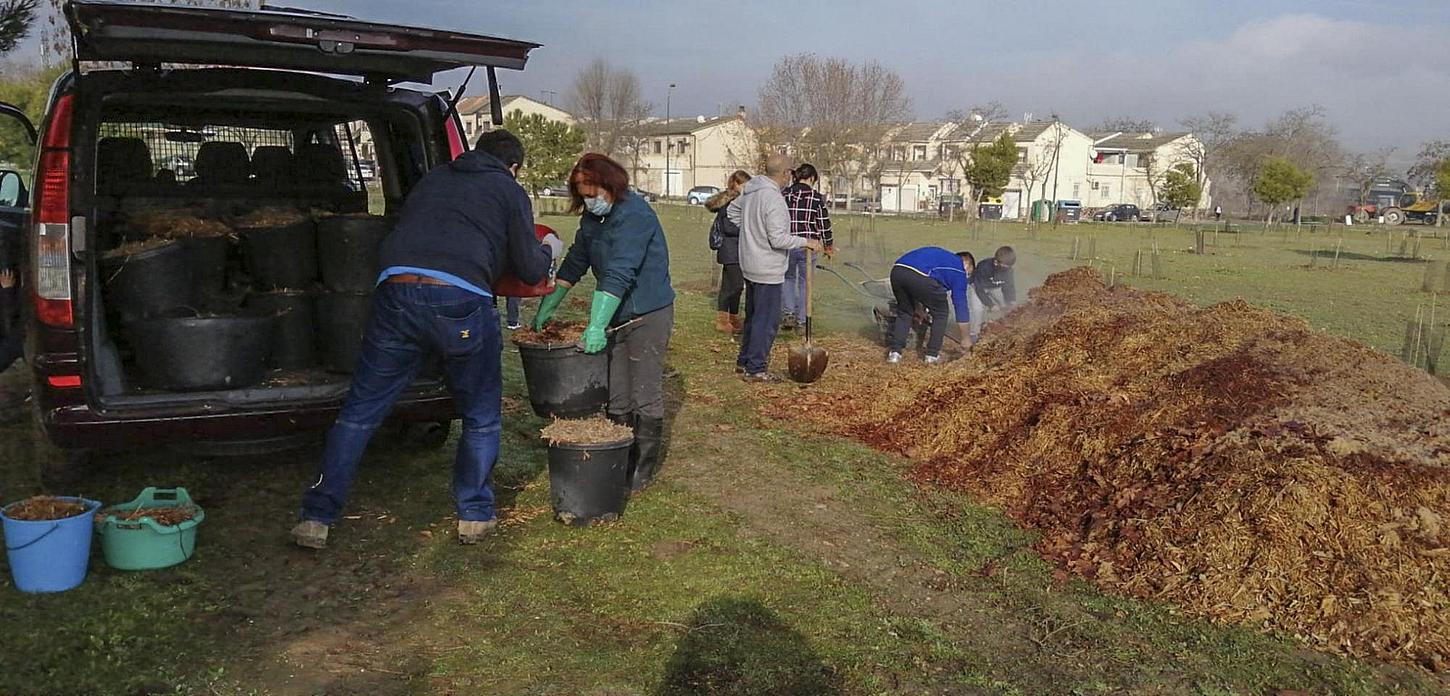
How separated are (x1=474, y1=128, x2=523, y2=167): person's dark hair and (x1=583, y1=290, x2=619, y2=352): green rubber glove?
73 centimetres

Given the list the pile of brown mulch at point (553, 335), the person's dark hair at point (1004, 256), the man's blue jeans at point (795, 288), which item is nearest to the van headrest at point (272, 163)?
the pile of brown mulch at point (553, 335)

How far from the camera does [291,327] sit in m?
5.29

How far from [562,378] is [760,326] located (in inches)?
139

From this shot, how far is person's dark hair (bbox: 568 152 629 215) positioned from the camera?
16.0 ft

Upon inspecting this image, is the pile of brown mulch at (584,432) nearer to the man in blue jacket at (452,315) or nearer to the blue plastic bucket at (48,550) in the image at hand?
the man in blue jacket at (452,315)

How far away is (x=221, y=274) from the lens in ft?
17.5

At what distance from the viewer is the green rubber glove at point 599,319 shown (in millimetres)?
4773

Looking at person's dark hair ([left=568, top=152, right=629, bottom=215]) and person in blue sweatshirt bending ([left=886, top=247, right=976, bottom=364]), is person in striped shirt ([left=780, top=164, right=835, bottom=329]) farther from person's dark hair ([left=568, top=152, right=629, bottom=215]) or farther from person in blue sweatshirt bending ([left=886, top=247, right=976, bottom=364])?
person's dark hair ([left=568, top=152, right=629, bottom=215])

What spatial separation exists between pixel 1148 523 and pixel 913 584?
3.67 feet

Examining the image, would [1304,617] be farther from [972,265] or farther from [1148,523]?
[972,265]

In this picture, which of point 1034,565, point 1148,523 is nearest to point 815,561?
point 1034,565

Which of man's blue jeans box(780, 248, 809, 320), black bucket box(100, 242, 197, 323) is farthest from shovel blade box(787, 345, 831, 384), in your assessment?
black bucket box(100, 242, 197, 323)

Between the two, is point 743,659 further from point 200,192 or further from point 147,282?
point 200,192

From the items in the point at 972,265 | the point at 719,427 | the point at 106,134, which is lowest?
the point at 719,427
